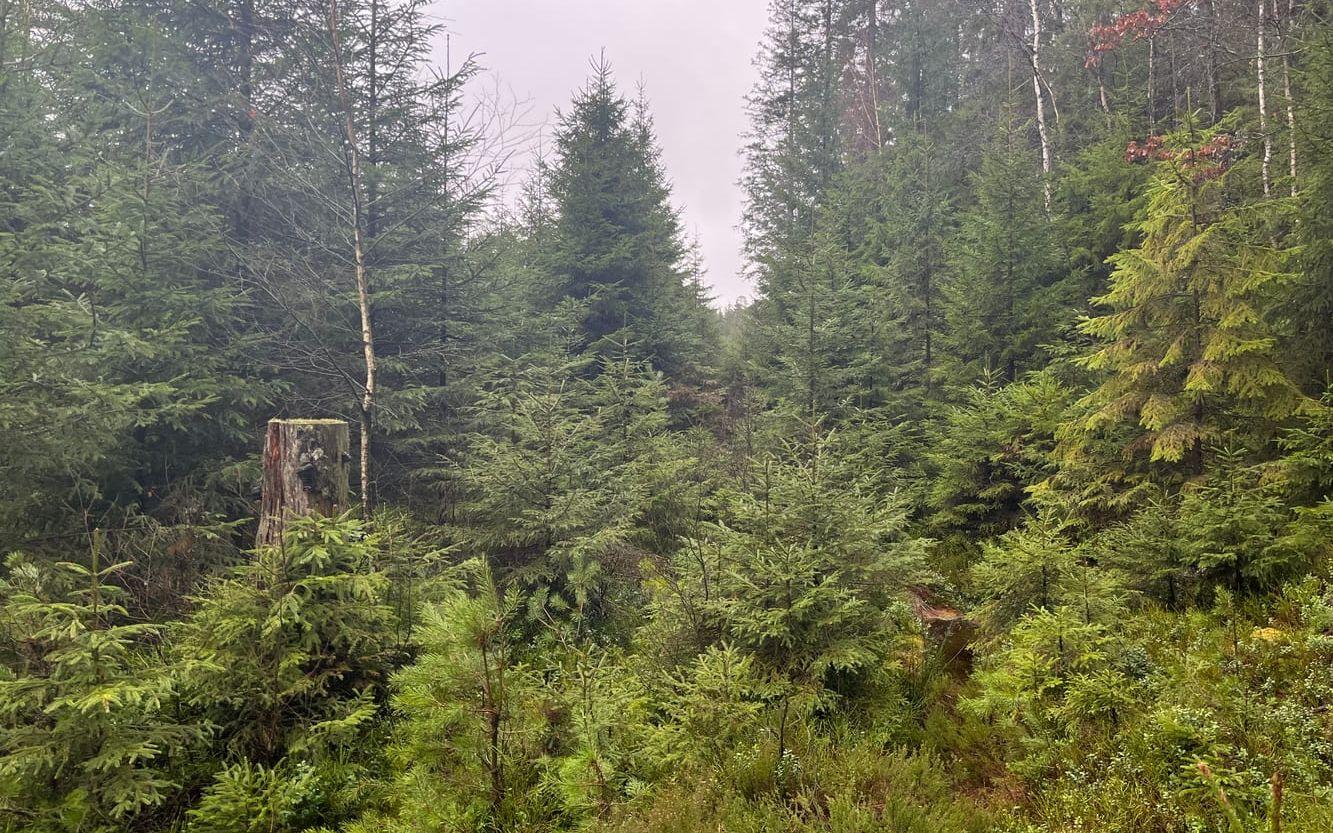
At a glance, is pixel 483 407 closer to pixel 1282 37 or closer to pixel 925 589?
pixel 925 589

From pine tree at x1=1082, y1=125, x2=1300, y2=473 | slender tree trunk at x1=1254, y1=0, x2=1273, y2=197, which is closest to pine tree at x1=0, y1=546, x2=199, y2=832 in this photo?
pine tree at x1=1082, y1=125, x2=1300, y2=473

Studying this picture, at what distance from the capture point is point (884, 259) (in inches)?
672

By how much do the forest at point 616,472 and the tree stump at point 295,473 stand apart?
0.26 metres

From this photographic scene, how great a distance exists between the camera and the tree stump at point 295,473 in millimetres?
6023

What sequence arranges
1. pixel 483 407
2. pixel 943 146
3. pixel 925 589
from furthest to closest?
pixel 943 146 < pixel 483 407 < pixel 925 589

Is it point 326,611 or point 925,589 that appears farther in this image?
point 925,589

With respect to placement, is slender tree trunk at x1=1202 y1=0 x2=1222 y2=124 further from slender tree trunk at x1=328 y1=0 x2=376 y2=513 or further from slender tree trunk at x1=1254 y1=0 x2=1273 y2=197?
slender tree trunk at x1=328 y1=0 x2=376 y2=513

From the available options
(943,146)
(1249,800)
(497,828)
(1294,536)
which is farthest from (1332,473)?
(943,146)

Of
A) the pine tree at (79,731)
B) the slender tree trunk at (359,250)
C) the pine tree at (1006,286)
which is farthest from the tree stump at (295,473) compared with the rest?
the pine tree at (1006,286)

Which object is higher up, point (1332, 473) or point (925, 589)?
point (1332, 473)

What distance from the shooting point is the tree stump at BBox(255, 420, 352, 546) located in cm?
602

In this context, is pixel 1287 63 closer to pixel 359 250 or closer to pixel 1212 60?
pixel 1212 60

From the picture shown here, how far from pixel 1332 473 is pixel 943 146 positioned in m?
16.8

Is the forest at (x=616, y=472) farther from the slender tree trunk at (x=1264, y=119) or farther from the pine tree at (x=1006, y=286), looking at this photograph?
the slender tree trunk at (x=1264, y=119)
